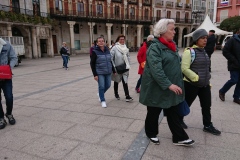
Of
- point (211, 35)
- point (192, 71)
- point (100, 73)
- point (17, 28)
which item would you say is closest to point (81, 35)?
point (17, 28)

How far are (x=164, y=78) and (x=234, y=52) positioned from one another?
2813mm

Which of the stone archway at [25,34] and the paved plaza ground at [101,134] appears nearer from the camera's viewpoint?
the paved plaza ground at [101,134]

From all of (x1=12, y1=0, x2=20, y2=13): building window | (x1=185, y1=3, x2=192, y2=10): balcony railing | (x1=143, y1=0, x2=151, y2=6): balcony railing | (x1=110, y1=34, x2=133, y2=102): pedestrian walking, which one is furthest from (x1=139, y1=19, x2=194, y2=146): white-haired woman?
(x1=185, y1=3, x2=192, y2=10): balcony railing

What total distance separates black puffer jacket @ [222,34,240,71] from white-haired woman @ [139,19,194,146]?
2388 millimetres

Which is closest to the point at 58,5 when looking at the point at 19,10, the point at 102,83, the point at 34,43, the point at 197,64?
the point at 19,10

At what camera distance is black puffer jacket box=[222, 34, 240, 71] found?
4305 millimetres

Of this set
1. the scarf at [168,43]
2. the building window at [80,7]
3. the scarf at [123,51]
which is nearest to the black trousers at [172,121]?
the scarf at [168,43]

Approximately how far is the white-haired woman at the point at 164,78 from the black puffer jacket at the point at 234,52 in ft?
7.83

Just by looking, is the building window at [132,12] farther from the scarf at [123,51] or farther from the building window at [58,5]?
the scarf at [123,51]

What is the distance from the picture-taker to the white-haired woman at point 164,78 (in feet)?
8.02

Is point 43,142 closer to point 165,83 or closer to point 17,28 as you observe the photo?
point 165,83

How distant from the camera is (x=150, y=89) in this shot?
262 centimetres

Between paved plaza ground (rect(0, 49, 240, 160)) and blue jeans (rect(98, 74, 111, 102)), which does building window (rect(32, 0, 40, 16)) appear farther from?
blue jeans (rect(98, 74, 111, 102))

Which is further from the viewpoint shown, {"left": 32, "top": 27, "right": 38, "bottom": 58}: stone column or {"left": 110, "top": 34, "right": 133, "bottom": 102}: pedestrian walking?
{"left": 32, "top": 27, "right": 38, "bottom": 58}: stone column
